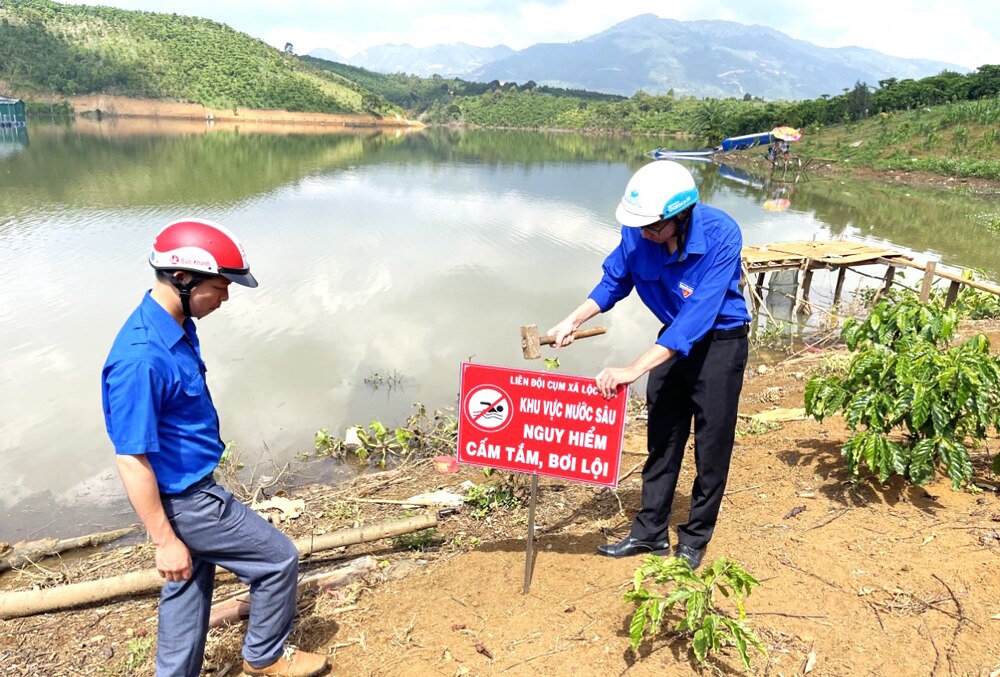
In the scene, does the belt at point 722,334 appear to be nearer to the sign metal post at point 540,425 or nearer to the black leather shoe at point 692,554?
the sign metal post at point 540,425

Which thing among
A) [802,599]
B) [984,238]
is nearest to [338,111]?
[984,238]

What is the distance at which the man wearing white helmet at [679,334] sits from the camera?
8.85 ft

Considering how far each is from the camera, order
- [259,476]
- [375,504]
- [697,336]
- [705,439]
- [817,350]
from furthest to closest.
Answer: [817,350] < [259,476] < [375,504] < [705,439] < [697,336]

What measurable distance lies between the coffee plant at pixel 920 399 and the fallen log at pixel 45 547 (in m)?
5.31

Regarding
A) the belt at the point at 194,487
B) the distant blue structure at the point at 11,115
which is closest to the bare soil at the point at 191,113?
the distant blue structure at the point at 11,115

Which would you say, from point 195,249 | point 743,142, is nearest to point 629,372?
point 195,249

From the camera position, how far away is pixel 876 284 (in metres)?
13.5

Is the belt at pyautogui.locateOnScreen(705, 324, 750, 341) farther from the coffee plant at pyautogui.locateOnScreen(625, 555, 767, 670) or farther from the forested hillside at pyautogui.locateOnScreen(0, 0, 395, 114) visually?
the forested hillside at pyautogui.locateOnScreen(0, 0, 395, 114)

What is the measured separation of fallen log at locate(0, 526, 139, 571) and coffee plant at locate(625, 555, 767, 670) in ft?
14.3

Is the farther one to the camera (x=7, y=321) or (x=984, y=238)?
(x=984, y=238)

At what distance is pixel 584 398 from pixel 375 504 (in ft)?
8.33

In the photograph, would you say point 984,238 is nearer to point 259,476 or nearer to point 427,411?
point 427,411

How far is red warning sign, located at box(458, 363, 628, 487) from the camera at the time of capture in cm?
286

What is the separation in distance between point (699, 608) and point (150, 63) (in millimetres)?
91464
